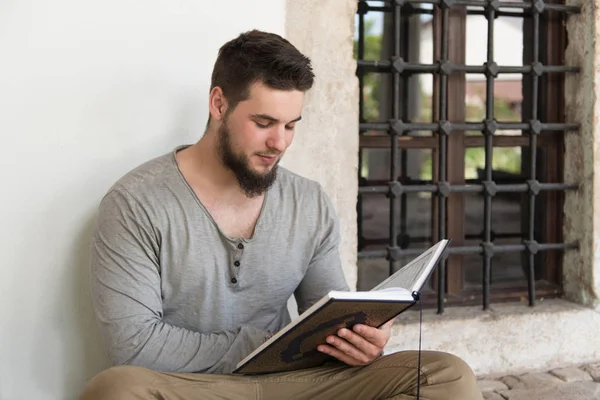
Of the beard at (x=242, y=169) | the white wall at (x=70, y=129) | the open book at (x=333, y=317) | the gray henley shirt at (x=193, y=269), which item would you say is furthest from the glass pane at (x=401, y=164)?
the open book at (x=333, y=317)

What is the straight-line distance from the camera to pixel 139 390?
80.0 inches

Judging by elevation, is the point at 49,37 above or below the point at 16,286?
above

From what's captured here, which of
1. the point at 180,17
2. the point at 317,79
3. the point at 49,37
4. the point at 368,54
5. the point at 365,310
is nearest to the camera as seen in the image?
the point at 365,310

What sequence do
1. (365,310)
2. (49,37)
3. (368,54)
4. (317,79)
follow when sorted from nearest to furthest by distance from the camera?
(365,310) < (49,37) < (317,79) < (368,54)

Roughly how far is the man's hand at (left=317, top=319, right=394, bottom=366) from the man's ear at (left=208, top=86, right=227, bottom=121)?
0.77m

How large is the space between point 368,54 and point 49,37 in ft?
4.40

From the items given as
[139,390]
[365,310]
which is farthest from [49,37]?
[365,310]

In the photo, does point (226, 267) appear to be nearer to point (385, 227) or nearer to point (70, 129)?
point (70, 129)

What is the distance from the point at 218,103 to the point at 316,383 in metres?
0.92

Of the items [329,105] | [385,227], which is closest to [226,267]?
[329,105]

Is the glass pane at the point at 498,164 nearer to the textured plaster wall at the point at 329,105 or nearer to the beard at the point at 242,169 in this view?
the textured plaster wall at the point at 329,105

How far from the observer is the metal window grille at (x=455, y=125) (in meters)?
3.13

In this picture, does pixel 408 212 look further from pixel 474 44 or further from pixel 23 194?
pixel 23 194

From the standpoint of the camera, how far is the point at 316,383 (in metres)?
2.28
